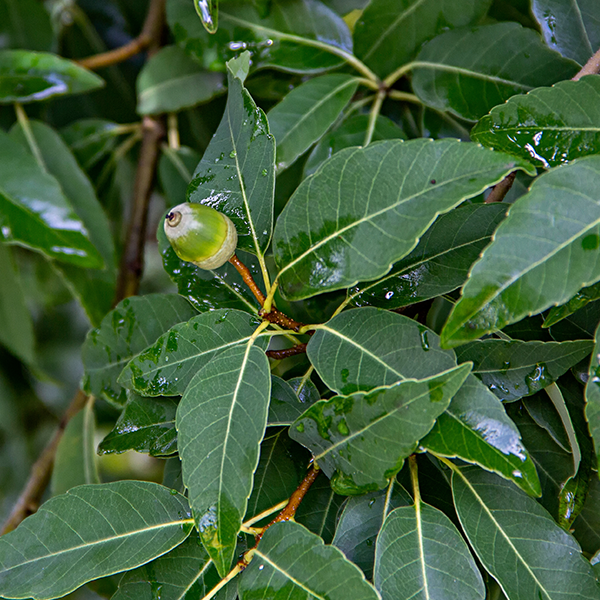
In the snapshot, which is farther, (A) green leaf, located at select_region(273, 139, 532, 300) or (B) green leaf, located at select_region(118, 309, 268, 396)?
(B) green leaf, located at select_region(118, 309, 268, 396)

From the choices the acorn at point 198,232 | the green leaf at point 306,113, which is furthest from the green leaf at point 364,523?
the green leaf at point 306,113

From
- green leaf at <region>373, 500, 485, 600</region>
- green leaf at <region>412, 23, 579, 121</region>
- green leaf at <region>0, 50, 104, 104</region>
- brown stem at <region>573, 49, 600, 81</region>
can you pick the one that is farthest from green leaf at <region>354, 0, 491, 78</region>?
green leaf at <region>373, 500, 485, 600</region>

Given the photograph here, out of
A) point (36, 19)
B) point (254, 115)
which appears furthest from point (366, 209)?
point (36, 19)

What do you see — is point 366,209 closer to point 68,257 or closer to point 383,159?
point 383,159

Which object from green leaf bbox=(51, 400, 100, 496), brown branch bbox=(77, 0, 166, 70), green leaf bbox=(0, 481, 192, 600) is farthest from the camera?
Answer: brown branch bbox=(77, 0, 166, 70)

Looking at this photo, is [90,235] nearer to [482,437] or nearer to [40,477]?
Result: [40,477]

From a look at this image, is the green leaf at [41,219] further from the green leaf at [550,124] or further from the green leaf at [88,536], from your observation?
the green leaf at [550,124]

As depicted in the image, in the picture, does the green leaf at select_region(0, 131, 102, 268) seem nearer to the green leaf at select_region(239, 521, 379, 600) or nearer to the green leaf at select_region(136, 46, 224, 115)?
the green leaf at select_region(136, 46, 224, 115)
